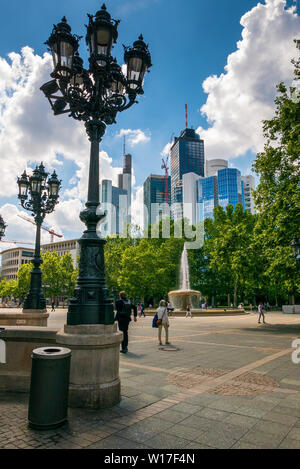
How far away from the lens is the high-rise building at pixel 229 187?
156500 mm

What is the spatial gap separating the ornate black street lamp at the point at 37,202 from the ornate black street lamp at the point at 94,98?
25.5 feet

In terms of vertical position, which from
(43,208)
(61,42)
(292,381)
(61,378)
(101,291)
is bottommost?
(292,381)

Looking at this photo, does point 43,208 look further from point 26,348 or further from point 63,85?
point 26,348

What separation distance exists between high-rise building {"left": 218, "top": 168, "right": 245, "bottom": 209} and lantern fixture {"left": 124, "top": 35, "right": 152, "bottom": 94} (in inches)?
6032

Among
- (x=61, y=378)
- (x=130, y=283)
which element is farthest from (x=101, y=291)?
(x=130, y=283)

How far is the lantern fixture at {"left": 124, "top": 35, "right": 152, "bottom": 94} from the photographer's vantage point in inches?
265

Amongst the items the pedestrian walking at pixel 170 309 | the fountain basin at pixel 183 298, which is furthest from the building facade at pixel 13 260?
the pedestrian walking at pixel 170 309

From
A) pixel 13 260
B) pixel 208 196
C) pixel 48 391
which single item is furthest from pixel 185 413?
pixel 208 196

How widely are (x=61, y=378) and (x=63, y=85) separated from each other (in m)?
5.77

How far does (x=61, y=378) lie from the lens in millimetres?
3908

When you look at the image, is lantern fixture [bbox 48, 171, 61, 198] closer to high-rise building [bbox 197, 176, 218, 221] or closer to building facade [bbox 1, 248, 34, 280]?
building facade [bbox 1, 248, 34, 280]

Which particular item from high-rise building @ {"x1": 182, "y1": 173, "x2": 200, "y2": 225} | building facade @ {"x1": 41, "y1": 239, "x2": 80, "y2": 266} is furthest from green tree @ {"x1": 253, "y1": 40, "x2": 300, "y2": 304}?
high-rise building @ {"x1": 182, "y1": 173, "x2": 200, "y2": 225}

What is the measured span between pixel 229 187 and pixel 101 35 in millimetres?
159340
